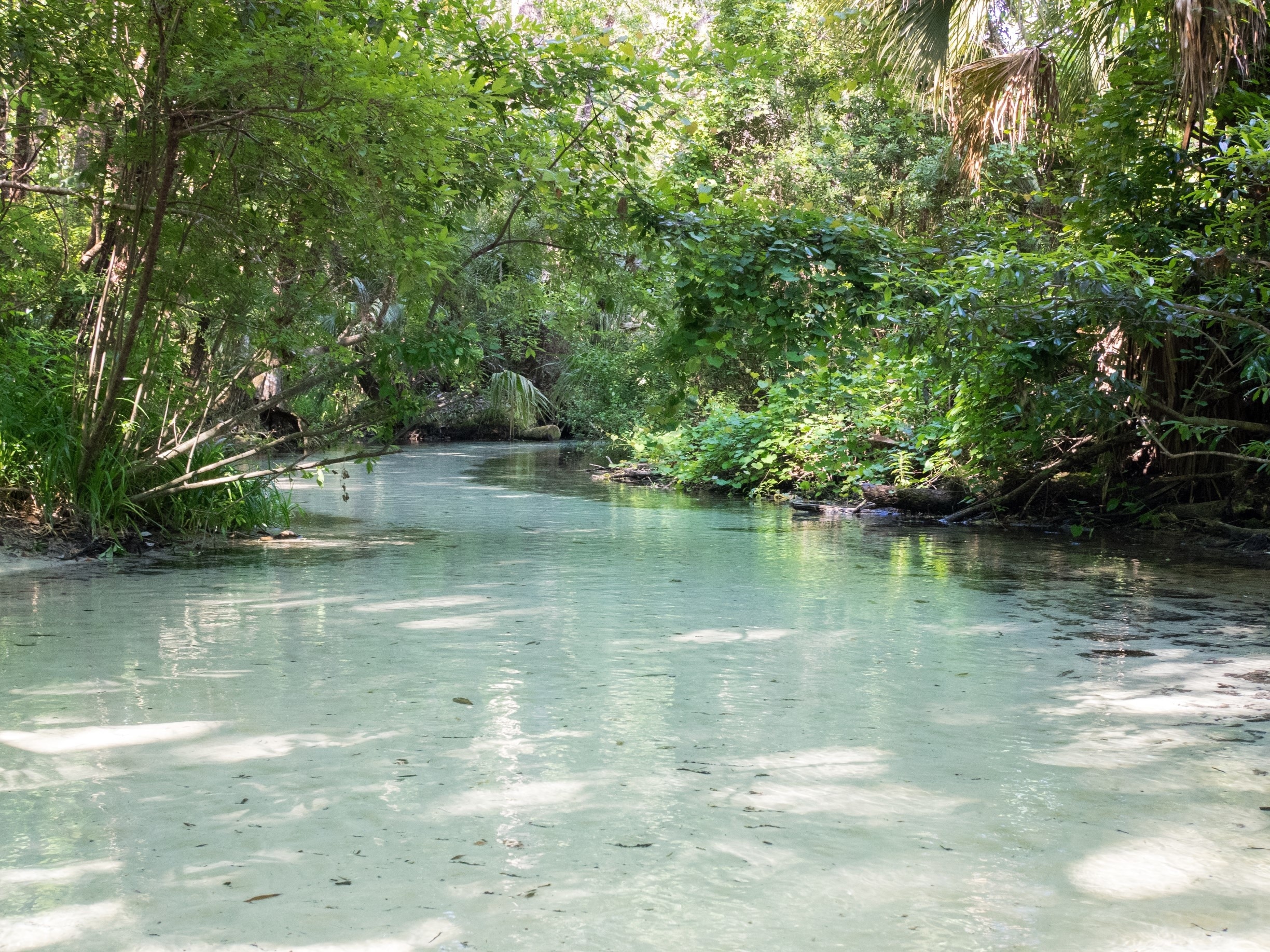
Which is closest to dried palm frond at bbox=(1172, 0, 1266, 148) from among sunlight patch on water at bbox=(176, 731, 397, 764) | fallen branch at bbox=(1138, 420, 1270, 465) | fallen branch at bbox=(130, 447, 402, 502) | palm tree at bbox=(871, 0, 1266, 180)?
palm tree at bbox=(871, 0, 1266, 180)

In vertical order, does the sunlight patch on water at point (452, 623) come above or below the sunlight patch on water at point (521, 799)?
above

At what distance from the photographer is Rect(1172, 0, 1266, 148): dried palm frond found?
7.59m

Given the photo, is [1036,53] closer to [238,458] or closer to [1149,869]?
[238,458]

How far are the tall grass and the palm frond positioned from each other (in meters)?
19.7

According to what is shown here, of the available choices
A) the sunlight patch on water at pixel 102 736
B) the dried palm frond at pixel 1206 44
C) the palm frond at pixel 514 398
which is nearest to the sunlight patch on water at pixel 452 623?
the sunlight patch on water at pixel 102 736

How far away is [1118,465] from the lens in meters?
10.7

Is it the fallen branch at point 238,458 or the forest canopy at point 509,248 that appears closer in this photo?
the forest canopy at point 509,248

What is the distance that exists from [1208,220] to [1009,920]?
7.64 m

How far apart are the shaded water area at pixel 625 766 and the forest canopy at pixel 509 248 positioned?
1721mm

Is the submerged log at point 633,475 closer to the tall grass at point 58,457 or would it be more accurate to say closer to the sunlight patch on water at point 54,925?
the tall grass at point 58,457

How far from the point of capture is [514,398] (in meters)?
28.3

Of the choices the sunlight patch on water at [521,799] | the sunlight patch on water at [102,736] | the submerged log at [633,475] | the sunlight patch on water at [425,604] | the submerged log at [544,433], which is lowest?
the sunlight patch on water at [521,799]

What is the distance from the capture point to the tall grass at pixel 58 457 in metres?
7.47

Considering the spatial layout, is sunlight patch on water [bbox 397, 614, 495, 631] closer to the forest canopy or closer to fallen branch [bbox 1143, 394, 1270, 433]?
the forest canopy
